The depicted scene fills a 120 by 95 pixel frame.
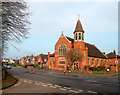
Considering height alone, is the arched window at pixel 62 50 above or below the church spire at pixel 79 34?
below

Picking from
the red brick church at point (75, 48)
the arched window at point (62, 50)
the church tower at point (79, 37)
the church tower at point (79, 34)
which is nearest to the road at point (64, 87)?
the red brick church at point (75, 48)

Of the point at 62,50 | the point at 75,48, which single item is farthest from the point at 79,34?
the point at 62,50

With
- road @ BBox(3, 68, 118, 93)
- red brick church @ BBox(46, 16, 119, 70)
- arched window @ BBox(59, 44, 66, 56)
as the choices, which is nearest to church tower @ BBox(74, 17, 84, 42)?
red brick church @ BBox(46, 16, 119, 70)

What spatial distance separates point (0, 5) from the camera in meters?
11.7

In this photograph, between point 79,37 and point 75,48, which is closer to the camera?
point 75,48

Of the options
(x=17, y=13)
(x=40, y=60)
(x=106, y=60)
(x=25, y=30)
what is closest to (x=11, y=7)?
(x=17, y=13)

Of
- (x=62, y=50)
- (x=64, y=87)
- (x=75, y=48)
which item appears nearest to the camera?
(x=64, y=87)

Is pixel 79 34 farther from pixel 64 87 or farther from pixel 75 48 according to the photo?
pixel 64 87

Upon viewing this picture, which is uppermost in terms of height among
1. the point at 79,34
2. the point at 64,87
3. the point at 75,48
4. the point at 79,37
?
the point at 79,34

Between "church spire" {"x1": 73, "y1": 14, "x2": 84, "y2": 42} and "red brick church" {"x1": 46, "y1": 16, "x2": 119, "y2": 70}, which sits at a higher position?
"church spire" {"x1": 73, "y1": 14, "x2": 84, "y2": 42}

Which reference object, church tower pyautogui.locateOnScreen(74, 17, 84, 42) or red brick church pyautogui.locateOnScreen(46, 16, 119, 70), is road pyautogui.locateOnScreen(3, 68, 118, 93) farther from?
church tower pyautogui.locateOnScreen(74, 17, 84, 42)

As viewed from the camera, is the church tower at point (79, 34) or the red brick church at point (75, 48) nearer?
the red brick church at point (75, 48)

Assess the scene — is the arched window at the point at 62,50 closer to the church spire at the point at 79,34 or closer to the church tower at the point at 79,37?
the church tower at the point at 79,37

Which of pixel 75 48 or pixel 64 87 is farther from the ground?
pixel 75 48
